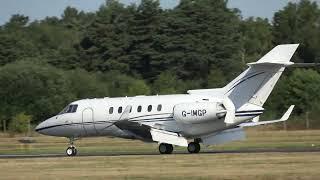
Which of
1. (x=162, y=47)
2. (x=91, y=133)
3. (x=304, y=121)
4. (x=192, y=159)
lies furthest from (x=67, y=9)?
(x=192, y=159)

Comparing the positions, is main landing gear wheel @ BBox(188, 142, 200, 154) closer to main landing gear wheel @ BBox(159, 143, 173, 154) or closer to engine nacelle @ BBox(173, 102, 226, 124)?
main landing gear wheel @ BBox(159, 143, 173, 154)

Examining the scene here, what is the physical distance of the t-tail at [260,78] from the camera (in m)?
46.7

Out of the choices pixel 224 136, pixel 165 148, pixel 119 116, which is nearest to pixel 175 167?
pixel 165 148

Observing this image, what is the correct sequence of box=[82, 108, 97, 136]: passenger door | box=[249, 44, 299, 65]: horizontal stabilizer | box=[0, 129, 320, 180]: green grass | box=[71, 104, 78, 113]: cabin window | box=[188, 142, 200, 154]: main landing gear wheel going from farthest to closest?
box=[71, 104, 78, 113]: cabin window < box=[82, 108, 97, 136]: passenger door < box=[188, 142, 200, 154]: main landing gear wheel < box=[249, 44, 299, 65]: horizontal stabilizer < box=[0, 129, 320, 180]: green grass

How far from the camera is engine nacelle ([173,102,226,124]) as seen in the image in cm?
4697

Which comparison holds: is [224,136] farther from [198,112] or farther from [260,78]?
[260,78]

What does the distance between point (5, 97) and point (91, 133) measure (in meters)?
36.6

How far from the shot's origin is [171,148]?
1912 inches

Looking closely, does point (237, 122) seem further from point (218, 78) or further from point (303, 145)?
point (218, 78)

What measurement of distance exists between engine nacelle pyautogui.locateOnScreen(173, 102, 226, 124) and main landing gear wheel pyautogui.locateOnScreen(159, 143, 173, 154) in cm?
140

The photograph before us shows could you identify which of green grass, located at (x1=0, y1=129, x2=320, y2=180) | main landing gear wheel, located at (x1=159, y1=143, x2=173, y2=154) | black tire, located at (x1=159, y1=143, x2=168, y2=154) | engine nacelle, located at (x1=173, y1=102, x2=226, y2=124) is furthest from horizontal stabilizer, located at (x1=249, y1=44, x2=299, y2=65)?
black tire, located at (x1=159, y1=143, x2=168, y2=154)

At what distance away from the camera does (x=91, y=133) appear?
5166 centimetres

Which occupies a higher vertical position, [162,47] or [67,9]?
[67,9]

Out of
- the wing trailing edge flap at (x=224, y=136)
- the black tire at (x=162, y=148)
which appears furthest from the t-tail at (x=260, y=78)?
the black tire at (x=162, y=148)
